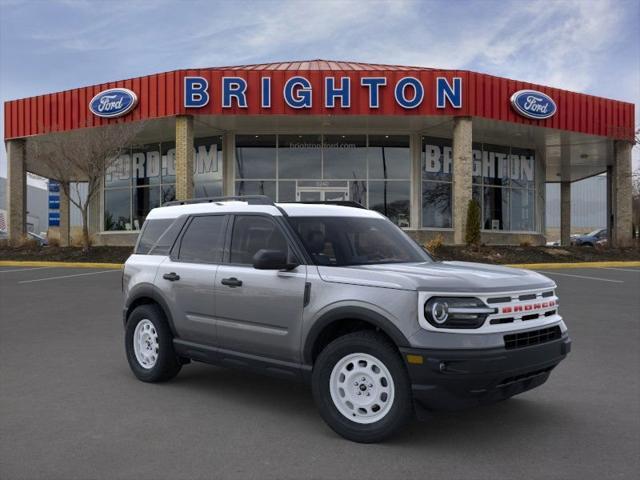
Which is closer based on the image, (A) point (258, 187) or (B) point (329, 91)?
(B) point (329, 91)

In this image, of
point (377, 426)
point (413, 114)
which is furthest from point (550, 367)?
point (413, 114)

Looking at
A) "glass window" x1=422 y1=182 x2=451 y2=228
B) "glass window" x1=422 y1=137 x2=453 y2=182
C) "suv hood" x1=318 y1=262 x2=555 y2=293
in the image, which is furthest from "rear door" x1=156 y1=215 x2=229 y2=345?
"glass window" x1=422 y1=137 x2=453 y2=182

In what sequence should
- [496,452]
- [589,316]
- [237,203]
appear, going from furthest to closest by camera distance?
[589,316] → [237,203] → [496,452]

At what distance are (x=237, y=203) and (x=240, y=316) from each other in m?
1.15

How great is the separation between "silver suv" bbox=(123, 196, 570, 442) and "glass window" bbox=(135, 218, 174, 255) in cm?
16

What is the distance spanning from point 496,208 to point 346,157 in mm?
7643

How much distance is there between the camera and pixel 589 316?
10148 millimetres

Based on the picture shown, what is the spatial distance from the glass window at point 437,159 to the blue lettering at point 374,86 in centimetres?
483

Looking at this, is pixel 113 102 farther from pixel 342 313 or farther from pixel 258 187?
pixel 342 313

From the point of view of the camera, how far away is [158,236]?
6383 mm

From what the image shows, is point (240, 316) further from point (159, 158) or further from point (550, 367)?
point (159, 158)

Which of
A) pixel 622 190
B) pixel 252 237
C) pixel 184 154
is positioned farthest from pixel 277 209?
pixel 622 190

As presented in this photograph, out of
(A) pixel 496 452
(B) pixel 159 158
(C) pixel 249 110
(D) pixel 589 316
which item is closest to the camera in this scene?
(A) pixel 496 452

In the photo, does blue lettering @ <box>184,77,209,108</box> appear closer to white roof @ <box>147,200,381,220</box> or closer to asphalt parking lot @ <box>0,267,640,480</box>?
asphalt parking lot @ <box>0,267,640,480</box>
